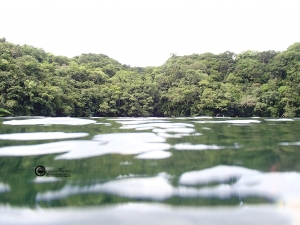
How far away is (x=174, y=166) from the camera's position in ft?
10.3

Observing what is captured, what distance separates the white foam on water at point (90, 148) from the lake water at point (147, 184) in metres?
0.01

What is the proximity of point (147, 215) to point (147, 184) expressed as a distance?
2.01ft

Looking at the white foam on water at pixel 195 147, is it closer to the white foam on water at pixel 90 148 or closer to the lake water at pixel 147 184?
the lake water at pixel 147 184

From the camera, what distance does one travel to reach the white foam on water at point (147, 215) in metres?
1.82

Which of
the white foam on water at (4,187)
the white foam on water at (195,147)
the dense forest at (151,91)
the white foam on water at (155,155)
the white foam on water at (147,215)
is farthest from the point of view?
the dense forest at (151,91)

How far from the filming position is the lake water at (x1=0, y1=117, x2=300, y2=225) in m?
1.92

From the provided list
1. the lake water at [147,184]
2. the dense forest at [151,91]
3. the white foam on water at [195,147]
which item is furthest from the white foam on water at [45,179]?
the dense forest at [151,91]

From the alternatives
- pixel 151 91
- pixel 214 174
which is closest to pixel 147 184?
pixel 214 174

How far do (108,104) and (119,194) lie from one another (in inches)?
934

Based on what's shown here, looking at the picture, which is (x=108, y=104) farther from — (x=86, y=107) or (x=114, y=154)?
(x=114, y=154)

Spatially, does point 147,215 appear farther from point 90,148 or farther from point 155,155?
point 90,148

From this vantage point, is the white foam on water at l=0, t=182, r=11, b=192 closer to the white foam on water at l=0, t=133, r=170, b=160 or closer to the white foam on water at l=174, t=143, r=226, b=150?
the white foam on water at l=0, t=133, r=170, b=160

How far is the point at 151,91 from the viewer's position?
28.5m

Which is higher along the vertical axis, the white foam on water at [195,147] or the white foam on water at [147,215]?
the white foam on water at [195,147]
